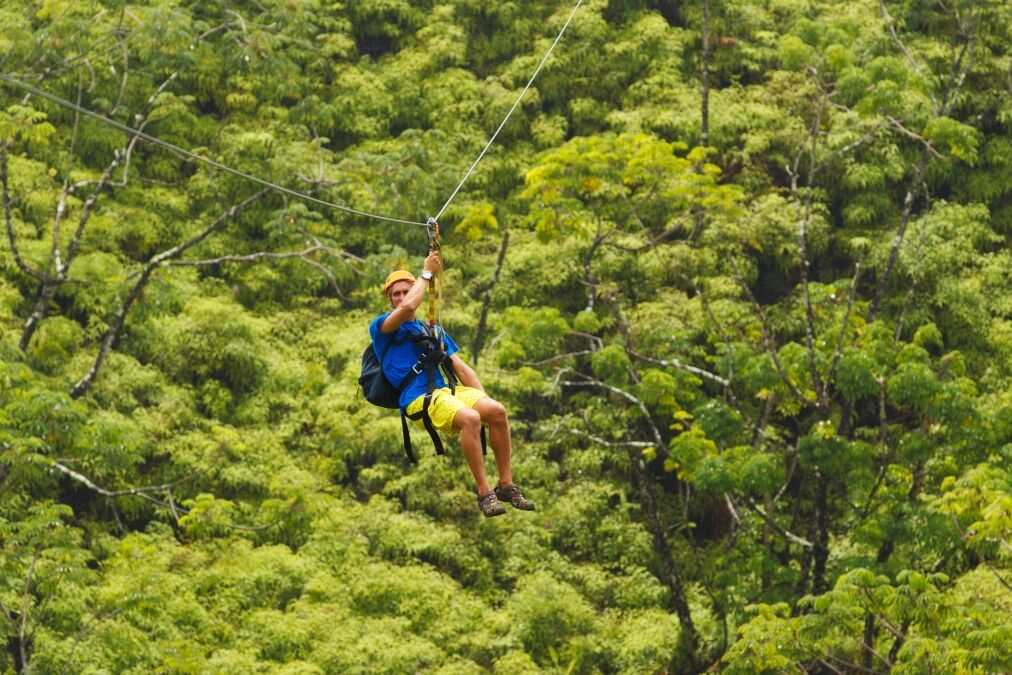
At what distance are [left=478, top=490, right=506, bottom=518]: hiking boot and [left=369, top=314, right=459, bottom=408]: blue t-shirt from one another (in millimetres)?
499

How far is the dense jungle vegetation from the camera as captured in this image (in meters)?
10.5

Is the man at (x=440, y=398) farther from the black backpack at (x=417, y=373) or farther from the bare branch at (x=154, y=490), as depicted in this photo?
the bare branch at (x=154, y=490)

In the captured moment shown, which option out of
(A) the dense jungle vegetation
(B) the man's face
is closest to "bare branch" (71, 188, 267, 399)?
(A) the dense jungle vegetation

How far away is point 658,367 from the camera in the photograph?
39.6 ft

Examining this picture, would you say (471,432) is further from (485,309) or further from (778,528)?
(485,309)

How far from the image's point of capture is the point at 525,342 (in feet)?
40.0

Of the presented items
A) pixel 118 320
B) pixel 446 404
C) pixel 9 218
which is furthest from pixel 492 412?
pixel 9 218

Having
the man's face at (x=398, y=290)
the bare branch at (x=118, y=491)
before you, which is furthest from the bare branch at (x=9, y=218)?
the man's face at (x=398, y=290)

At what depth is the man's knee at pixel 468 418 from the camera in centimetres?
545

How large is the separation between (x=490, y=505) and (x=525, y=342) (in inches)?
261

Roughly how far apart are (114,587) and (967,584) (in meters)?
6.77

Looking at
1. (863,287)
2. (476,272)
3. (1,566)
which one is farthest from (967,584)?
(1,566)

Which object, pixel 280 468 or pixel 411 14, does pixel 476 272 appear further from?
pixel 411 14

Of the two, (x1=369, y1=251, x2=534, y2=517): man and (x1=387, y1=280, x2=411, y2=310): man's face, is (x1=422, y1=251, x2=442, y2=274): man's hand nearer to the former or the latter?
(x1=369, y1=251, x2=534, y2=517): man
